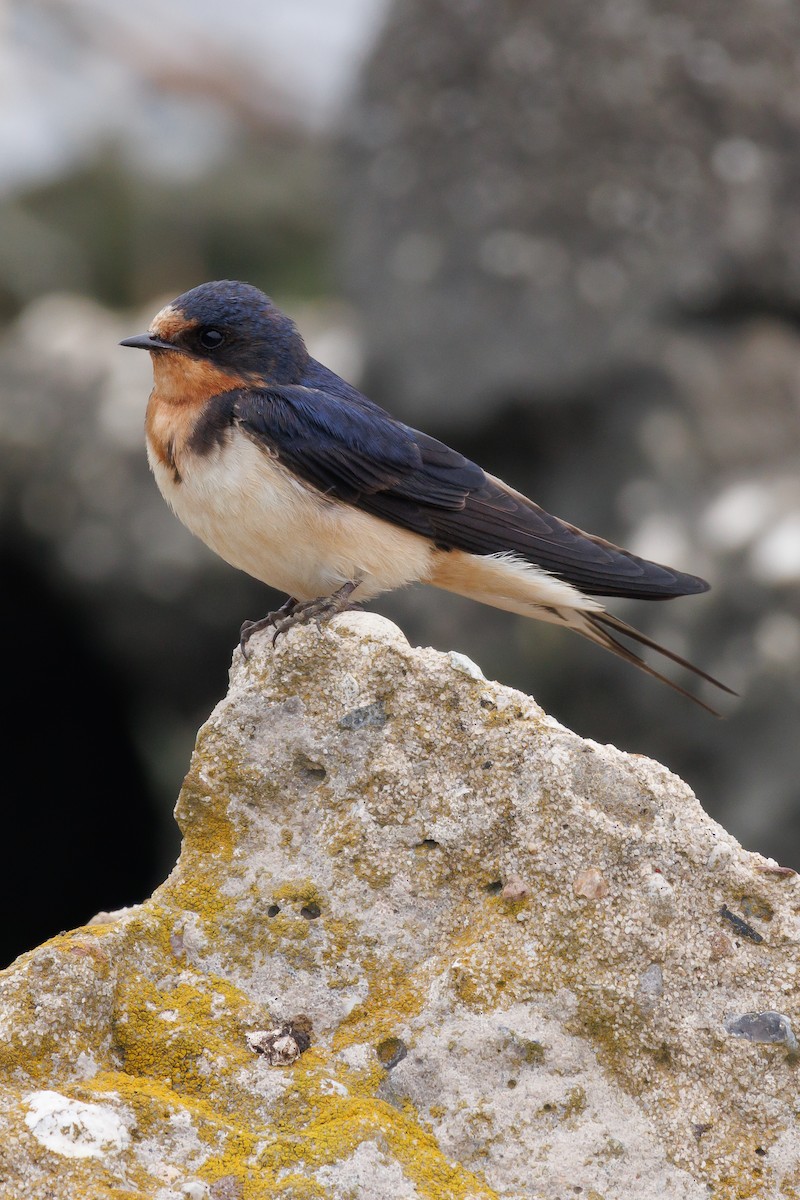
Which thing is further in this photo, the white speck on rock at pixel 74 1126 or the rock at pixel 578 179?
the rock at pixel 578 179

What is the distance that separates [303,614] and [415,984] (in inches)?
37.1

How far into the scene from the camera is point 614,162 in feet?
25.1

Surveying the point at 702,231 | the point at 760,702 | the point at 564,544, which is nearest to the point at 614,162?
the point at 702,231

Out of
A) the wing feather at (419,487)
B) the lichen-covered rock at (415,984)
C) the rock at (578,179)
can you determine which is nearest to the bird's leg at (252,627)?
the lichen-covered rock at (415,984)

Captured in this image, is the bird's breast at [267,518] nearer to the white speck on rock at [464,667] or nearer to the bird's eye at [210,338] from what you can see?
the bird's eye at [210,338]

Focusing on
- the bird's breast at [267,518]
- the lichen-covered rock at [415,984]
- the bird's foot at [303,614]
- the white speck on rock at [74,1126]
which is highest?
the bird's breast at [267,518]

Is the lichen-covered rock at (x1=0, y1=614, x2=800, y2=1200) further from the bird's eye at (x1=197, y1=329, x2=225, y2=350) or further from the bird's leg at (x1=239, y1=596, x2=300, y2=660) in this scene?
the bird's eye at (x1=197, y1=329, x2=225, y2=350)

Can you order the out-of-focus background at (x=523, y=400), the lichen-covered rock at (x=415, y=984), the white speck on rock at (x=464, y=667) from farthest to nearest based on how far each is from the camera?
the out-of-focus background at (x=523, y=400) → the white speck on rock at (x=464, y=667) → the lichen-covered rock at (x=415, y=984)

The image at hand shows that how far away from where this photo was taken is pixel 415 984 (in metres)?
2.46

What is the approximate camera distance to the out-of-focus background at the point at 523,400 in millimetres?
7402

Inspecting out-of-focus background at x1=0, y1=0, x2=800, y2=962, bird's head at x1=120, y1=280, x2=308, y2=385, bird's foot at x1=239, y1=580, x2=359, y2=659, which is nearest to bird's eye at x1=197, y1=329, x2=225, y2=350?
bird's head at x1=120, y1=280, x2=308, y2=385

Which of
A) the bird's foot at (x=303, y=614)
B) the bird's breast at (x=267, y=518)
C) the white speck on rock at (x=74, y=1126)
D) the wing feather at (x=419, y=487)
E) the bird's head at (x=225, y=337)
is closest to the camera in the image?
the white speck on rock at (x=74, y=1126)

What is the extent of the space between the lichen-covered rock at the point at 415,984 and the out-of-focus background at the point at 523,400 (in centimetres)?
455

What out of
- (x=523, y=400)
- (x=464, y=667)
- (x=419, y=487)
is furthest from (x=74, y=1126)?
(x=523, y=400)
